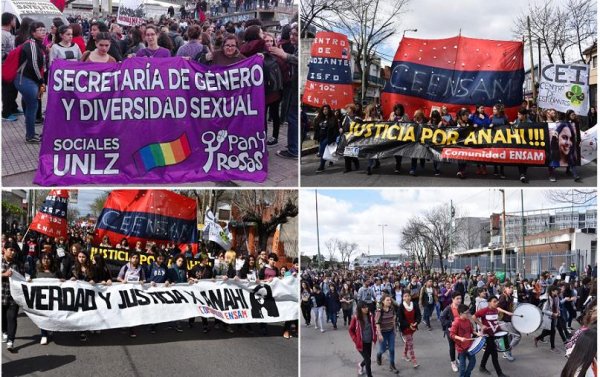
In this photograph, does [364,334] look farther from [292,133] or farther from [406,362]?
[292,133]

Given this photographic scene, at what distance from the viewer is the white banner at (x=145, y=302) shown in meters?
7.59

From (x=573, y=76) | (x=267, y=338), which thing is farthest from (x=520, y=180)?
(x=267, y=338)

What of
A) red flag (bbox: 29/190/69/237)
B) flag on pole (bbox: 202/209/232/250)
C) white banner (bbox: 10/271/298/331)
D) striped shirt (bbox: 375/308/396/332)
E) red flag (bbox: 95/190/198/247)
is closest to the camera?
white banner (bbox: 10/271/298/331)

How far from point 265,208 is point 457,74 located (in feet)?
22.6

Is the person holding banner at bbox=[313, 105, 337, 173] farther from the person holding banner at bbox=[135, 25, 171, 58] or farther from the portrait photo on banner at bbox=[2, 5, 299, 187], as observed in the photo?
the person holding banner at bbox=[135, 25, 171, 58]

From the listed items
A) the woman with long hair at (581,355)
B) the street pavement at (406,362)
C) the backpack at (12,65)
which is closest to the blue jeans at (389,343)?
the street pavement at (406,362)

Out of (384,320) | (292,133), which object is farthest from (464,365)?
(292,133)

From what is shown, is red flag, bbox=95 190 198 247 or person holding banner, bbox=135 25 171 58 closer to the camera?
person holding banner, bbox=135 25 171 58

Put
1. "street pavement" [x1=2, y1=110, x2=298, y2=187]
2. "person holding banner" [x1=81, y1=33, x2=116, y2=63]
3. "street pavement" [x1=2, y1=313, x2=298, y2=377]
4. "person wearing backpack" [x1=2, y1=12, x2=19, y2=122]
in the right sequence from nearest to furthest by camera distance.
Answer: "street pavement" [x1=2, y1=313, x2=298, y2=377]
"street pavement" [x1=2, y1=110, x2=298, y2=187]
"person holding banner" [x1=81, y1=33, x2=116, y2=63]
"person wearing backpack" [x1=2, y1=12, x2=19, y2=122]

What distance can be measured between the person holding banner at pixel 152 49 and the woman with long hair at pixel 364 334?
5.03 metres

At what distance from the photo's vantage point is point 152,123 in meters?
8.37

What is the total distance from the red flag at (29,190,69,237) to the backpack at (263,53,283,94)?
16.3ft

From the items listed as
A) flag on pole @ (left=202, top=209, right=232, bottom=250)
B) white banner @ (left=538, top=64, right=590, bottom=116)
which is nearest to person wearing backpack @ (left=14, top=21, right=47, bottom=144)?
flag on pole @ (left=202, top=209, right=232, bottom=250)

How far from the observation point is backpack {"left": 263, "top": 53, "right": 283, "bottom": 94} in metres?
8.77
